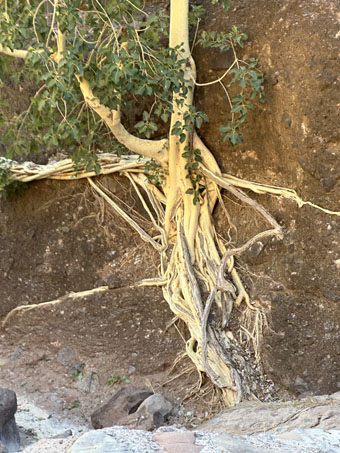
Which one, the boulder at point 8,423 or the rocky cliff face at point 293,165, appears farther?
the rocky cliff face at point 293,165

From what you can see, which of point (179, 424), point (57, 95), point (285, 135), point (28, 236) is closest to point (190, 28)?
point (285, 135)

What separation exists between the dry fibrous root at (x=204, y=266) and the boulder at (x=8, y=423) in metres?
1.07

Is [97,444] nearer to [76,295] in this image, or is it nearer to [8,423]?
[8,423]

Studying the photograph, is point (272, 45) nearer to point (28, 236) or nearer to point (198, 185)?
point (198, 185)

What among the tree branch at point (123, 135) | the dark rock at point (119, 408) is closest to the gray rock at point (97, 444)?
the dark rock at point (119, 408)

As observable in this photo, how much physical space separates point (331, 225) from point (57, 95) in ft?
5.47

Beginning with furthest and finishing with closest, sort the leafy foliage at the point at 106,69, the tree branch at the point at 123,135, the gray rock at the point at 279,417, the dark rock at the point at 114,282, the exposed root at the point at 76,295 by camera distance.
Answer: the dark rock at the point at 114,282
the exposed root at the point at 76,295
the tree branch at the point at 123,135
the leafy foliage at the point at 106,69
the gray rock at the point at 279,417

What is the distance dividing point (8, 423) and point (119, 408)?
59cm

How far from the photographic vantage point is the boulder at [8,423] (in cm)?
310

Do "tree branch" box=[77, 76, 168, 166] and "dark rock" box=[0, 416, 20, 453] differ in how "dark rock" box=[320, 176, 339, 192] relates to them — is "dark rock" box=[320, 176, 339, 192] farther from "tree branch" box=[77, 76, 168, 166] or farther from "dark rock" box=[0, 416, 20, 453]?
"dark rock" box=[0, 416, 20, 453]

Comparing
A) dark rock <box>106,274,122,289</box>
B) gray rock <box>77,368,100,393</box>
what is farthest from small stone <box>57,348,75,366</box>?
dark rock <box>106,274,122,289</box>

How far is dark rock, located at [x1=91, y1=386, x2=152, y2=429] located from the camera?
3.36 metres

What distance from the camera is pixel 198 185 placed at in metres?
3.89

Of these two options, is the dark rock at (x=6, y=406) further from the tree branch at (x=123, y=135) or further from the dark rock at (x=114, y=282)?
the tree branch at (x=123, y=135)
